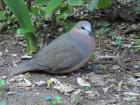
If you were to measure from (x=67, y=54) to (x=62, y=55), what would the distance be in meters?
0.05

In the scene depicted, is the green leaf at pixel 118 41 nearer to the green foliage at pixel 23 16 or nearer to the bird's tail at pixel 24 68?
the green foliage at pixel 23 16

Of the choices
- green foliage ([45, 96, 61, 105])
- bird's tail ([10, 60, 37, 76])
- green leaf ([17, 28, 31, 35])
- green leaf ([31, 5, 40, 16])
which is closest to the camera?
green foliage ([45, 96, 61, 105])

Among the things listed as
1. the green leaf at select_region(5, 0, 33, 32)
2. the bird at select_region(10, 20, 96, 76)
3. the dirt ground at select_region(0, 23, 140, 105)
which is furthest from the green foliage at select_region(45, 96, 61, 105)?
the green leaf at select_region(5, 0, 33, 32)

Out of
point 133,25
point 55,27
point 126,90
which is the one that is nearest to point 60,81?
point 126,90

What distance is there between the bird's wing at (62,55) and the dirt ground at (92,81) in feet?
0.40

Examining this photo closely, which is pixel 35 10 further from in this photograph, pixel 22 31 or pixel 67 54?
pixel 67 54

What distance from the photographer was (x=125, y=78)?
4512 millimetres

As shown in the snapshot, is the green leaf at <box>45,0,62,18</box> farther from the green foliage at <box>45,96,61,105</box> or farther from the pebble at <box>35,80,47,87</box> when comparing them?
the green foliage at <box>45,96,61,105</box>

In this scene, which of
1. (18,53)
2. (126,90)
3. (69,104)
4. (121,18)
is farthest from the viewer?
(121,18)

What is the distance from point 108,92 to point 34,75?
742mm

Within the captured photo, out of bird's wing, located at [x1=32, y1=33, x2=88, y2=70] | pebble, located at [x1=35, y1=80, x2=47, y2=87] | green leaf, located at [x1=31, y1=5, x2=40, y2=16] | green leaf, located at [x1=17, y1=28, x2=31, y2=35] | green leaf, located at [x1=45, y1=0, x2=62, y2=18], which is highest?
green leaf, located at [x1=45, y1=0, x2=62, y2=18]

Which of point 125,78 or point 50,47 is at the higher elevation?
point 50,47

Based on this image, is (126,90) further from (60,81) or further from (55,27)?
(55,27)

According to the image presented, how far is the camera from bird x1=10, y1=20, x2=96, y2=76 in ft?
14.6
